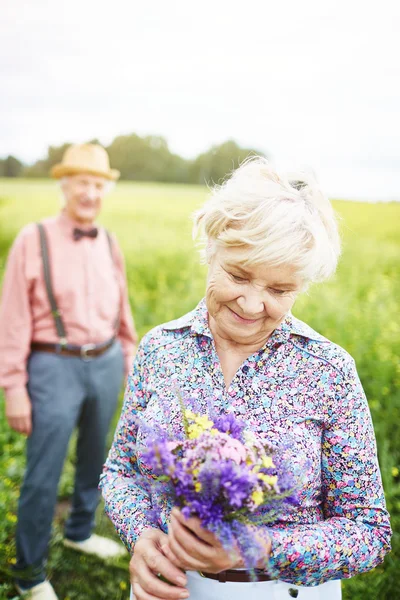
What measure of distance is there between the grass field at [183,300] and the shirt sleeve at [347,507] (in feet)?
1.79

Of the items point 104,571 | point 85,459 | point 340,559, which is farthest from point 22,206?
point 340,559

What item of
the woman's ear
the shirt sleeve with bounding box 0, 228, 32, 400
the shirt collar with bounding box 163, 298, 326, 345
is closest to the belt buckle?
the shirt sleeve with bounding box 0, 228, 32, 400

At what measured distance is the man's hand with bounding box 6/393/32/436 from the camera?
2545 mm

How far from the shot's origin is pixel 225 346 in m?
1.46

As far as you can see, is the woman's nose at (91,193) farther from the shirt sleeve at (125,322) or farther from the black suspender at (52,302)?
the black suspender at (52,302)

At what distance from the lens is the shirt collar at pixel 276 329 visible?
4.60 feet

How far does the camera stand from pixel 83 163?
9.95ft

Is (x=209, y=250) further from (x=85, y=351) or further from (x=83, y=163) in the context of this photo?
(x=83, y=163)

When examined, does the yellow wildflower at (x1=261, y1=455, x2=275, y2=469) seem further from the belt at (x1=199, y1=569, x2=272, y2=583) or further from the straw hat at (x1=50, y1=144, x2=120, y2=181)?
the straw hat at (x1=50, y1=144, x2=120, y2=181)

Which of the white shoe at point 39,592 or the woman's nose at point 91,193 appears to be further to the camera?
the woman's nose at point 91,193

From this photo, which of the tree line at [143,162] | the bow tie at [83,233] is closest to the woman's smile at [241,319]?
the bow tie at [83,233]

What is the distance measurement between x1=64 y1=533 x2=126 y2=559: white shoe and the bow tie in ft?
5.90

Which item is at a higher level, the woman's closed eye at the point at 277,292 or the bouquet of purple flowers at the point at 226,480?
the woman's closed eye at the point at 277,292

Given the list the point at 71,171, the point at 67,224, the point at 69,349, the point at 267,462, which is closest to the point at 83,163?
the point at 71,171
